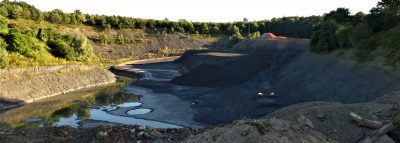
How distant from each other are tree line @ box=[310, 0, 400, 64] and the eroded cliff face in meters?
38.9

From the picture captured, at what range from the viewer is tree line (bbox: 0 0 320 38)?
382 ft

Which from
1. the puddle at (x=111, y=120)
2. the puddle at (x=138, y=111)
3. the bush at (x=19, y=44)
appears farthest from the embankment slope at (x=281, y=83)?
the bush at (x=19, y=44)

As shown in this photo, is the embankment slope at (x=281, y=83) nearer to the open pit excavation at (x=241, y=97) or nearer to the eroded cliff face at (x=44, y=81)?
the open pit excavation at (x=241, y=97)

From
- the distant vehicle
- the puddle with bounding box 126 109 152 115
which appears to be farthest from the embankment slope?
the puddle with bounding box 126 109 152 115

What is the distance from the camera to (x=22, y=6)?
4751 inches

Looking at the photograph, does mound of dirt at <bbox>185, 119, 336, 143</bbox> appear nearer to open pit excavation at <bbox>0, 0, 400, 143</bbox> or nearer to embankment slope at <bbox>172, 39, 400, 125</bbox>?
open pit excavation at <bbox>0, 0, 400, 143</bbox>

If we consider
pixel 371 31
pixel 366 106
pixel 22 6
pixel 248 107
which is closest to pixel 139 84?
pixel 248 107

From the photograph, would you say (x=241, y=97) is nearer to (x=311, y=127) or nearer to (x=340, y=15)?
(x=311, y=127)

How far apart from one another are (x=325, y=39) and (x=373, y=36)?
49.8ft

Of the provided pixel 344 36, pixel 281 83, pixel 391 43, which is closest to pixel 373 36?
pixel 391 43

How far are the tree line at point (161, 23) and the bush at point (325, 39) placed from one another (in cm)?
4731

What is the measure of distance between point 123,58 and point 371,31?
72.1 m

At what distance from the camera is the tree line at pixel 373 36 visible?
1818 inches

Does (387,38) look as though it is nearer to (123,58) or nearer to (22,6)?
(123,58)
